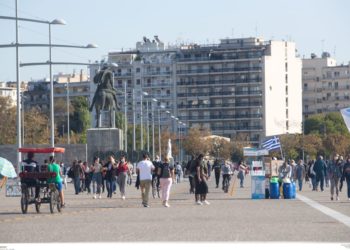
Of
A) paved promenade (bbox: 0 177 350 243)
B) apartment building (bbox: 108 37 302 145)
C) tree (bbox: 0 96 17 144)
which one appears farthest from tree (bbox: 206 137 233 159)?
paved promenade (bbox: 0 177 350 243)

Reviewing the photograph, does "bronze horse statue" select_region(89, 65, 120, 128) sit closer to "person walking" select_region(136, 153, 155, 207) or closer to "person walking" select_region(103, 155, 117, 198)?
"person walking" select_region(103, 155, 117, 198)

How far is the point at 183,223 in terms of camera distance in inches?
1059

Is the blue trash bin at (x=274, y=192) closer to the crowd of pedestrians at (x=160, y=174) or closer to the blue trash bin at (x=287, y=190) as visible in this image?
the blue trash bin at (x=287, y=190)

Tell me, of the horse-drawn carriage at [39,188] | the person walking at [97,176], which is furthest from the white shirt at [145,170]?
the person walking at [97,176]

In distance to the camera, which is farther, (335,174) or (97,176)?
(97,176)

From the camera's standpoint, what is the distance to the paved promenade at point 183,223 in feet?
73.9

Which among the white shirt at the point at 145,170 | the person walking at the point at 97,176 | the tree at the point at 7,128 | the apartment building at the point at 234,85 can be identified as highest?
the apartment building at the point at 234,85

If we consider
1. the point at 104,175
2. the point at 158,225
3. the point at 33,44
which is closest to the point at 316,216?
the point at 158,225

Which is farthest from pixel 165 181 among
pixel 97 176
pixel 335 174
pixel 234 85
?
pixel 234 85

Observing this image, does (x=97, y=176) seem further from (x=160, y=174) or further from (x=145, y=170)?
(x=145, y=170)

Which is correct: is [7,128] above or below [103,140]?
above

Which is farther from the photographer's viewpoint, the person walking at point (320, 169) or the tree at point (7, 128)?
the tree at point (7, 128)

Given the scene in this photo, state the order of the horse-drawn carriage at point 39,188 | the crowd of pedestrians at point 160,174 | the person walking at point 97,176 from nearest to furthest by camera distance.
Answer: the horse-drawn carriage at point 39,188 → the crowd of pedestrians at point 160,174 → the person walking at point 97,176

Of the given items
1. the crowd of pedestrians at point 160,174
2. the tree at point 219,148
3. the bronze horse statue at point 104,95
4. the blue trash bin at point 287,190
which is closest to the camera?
the crowd of pedestrians at point 160,174
